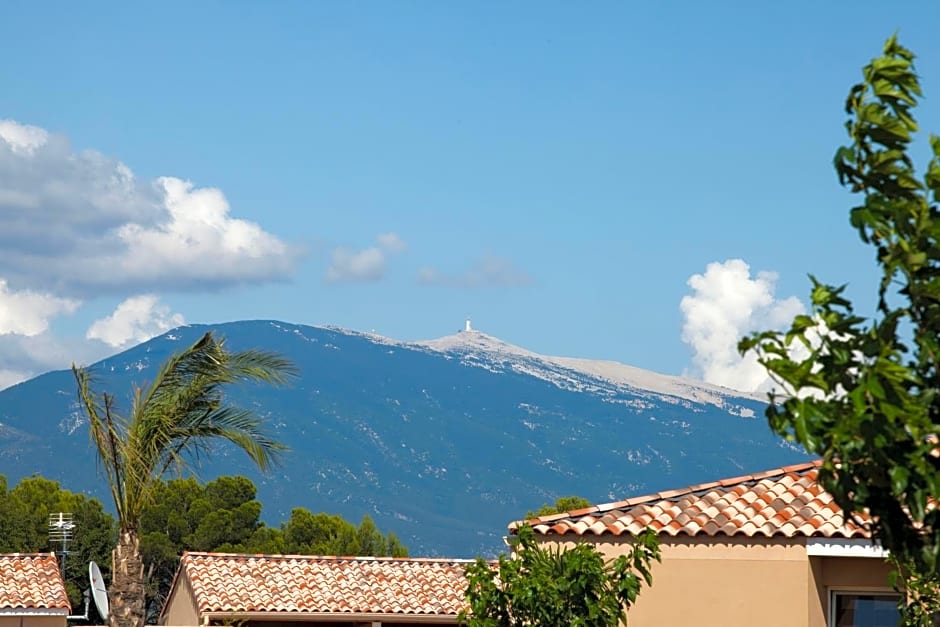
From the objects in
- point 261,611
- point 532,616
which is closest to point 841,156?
point 532,616

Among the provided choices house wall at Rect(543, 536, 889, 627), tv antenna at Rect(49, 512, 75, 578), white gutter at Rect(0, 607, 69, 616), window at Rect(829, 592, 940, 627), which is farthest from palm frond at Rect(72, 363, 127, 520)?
tv antenna at Rect(49, 512, 75, 578)

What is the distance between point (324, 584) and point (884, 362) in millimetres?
29805

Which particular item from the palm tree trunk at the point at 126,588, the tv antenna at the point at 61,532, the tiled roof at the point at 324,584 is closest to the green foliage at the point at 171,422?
the palm tree trunk at the point at 126,588

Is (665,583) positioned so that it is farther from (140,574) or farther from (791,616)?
(140,574)

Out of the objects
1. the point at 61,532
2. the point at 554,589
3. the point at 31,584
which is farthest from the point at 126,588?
the point at 61,532

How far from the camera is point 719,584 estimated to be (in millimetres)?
16219

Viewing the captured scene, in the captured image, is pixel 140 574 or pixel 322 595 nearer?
pixel 140 574

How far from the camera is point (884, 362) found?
4566mm

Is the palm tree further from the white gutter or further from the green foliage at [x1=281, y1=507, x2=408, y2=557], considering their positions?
the green foliage at [x1=281, y1=507, x2=408, y2=557]

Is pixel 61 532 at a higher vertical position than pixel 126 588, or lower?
higher

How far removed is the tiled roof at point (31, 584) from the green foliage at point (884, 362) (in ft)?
95.1

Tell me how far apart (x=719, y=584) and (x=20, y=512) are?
42.5 meters

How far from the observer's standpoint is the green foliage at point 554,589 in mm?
12562

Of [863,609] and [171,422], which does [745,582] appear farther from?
[171,422]
